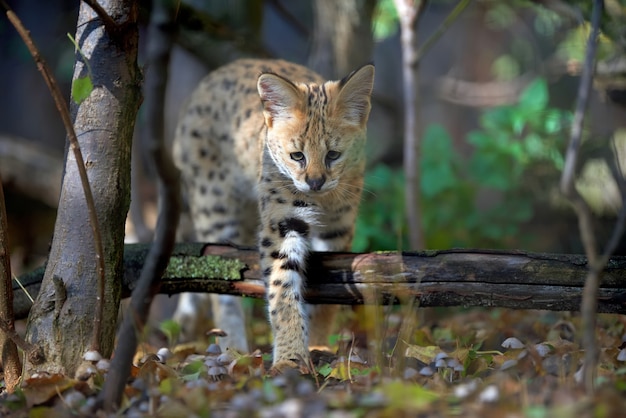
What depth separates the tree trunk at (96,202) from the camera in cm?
343

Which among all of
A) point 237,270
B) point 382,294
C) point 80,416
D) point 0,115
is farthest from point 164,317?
point 0,115

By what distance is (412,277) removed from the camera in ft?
12.6

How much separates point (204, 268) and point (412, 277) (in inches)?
48.5

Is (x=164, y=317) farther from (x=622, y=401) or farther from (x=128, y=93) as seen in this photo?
(x=622, y=401)

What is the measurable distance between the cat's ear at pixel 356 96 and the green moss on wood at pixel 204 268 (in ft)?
3.74

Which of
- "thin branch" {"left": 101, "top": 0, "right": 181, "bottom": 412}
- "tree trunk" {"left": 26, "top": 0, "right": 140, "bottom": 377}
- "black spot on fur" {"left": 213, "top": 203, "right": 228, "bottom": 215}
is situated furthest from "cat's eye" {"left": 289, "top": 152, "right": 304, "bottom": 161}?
"thin branch" {"left": 101, "top": 0, "right": 181, "bottom": 412}

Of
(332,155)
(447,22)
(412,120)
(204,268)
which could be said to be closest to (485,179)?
(412,120)

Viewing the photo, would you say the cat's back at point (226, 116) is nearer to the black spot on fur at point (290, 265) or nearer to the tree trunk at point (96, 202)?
the black spot on fur at point (290, 265)

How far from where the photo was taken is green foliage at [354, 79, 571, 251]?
6.75 m

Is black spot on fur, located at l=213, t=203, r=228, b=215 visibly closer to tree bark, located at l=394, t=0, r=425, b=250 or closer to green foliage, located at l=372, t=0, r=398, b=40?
tree bark, located at l=394, t=0, r=425, b=250

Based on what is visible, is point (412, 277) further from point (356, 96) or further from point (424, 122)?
point (424, 122)

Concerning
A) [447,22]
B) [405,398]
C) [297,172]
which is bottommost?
[405,398]

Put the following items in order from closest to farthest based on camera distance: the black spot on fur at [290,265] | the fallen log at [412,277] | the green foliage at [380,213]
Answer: the fallen log at [412,277], the black spot on fur at [290,265], the green foliage at [380,213]

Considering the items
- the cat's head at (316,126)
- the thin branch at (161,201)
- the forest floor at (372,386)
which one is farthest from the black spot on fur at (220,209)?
the thin branch at (161,201)
